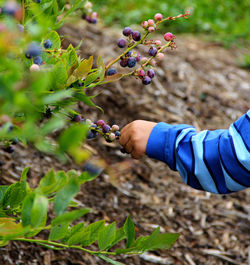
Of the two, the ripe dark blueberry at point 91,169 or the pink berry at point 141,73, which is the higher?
the pink berry at point 141,73

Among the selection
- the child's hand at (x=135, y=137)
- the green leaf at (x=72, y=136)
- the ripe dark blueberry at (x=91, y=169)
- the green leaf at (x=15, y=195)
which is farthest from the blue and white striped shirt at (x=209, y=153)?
the green leaf at (x=72, y=136)

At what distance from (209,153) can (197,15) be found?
3523 millimetres

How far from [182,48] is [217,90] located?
67 centimetres

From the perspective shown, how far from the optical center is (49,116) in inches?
39.1

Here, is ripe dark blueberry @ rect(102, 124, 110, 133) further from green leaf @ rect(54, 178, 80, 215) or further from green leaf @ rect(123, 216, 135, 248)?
green leaf @ rect(54, 178, 80, 215)

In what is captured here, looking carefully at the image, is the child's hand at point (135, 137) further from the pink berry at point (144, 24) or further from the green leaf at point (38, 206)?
the green leaf at point (38, 206)

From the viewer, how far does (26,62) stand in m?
0.89

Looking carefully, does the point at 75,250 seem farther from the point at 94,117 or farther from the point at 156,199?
the point at 94,117

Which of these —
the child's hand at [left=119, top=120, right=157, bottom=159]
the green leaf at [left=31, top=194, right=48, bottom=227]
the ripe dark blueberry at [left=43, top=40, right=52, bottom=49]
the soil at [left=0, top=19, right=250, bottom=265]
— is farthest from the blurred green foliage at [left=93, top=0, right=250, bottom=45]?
the green leaf at [left=31, top=194, right=48, bottom=227]

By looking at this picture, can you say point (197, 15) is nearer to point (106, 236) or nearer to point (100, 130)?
point (100, 130)

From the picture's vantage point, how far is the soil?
1.72m

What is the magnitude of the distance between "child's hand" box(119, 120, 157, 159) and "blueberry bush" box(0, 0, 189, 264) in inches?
7.7

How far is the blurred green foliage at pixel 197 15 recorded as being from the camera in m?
4.07

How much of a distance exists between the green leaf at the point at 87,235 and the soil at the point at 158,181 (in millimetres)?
532
